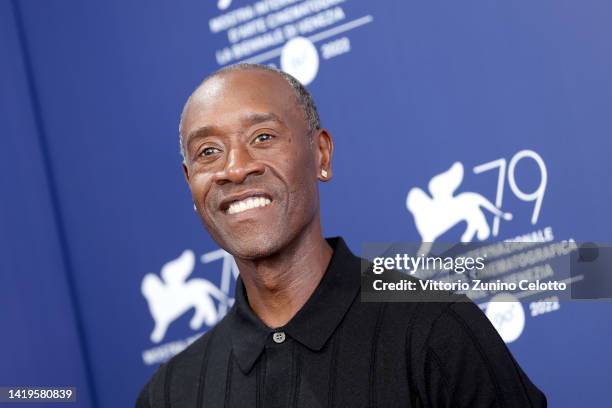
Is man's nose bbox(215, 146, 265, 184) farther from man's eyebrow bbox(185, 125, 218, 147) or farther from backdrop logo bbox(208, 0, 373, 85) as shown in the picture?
backdrop logo bbox(208, 0, 373, 85)

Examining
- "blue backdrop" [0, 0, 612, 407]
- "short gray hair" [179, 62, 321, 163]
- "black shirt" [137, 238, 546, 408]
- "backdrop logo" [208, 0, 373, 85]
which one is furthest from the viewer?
"backdrop logo" [208, 0, 373, 85]

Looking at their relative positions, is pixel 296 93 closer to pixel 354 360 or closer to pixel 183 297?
pixel 354 360

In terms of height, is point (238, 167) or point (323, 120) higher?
point (323, 120)

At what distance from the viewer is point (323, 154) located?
145cm

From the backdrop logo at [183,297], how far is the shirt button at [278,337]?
2.84 feet

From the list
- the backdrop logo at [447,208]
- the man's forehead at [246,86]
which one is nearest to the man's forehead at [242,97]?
the man's forehead at [246,86]

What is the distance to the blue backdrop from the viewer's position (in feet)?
6.58

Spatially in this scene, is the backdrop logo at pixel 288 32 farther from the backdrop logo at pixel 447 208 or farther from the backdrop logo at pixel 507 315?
the backdrop logo at pixel 507 315

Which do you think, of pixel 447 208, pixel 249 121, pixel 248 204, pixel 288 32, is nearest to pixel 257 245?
pixel 248 204

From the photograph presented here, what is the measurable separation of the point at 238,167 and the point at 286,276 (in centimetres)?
16

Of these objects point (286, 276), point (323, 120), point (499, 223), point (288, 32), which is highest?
point (288, 32)

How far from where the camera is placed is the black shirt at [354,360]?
1267 millimetres

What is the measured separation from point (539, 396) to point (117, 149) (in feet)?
4.13

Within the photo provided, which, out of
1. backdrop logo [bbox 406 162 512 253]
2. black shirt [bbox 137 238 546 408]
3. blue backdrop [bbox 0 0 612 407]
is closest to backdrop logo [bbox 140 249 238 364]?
blue backdrop [bbox 0 0 612 407]
